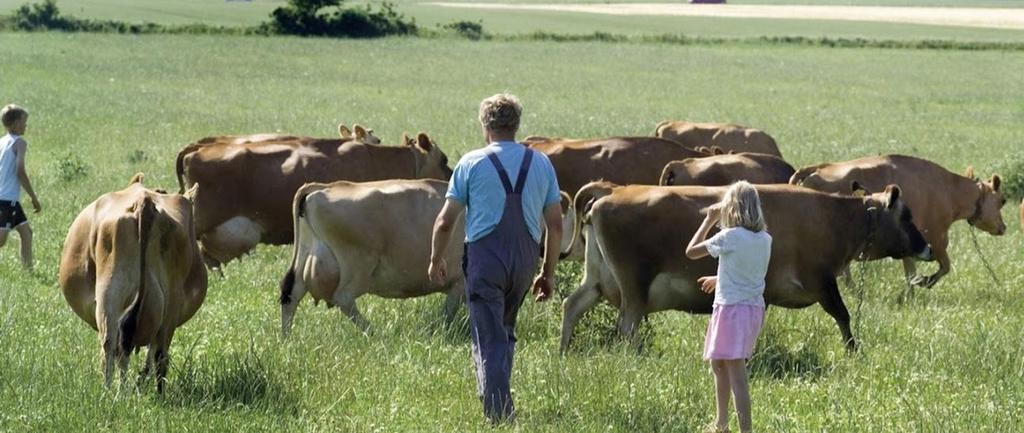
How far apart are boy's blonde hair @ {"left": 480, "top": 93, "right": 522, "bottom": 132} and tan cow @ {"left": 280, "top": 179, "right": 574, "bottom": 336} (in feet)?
10.6

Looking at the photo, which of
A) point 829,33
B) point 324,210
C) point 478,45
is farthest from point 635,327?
point 829,33

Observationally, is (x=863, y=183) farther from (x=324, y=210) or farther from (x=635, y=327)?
(x=324, y=210)

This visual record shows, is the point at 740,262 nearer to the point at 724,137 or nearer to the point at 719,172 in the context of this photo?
the point at 719,172

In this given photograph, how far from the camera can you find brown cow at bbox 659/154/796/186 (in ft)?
47.6

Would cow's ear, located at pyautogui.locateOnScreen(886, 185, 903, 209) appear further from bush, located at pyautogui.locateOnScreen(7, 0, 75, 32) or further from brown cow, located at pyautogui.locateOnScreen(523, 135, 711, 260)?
bush, located at pyautogui.locateOnScreen(7, 0, 75, 32)

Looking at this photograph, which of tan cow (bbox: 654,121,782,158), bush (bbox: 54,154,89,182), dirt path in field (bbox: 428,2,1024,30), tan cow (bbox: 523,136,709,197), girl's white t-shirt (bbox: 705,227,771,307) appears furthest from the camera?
dirt path in field (bbox: 428,2,1024,30)

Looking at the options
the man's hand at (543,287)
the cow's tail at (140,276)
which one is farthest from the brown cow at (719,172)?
the cow's tail at (140,276)

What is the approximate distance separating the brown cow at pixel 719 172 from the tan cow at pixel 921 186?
1.02 ft

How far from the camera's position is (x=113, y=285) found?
26.8ft

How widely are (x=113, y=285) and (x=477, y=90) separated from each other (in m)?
37.9

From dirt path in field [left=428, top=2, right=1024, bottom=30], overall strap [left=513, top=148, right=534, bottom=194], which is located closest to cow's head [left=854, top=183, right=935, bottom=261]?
overall strap [left=513, top=148, right=534, bottom=194]

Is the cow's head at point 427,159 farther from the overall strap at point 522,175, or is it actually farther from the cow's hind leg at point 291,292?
the overall strap at point 522,175

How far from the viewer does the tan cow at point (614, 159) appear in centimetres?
1600

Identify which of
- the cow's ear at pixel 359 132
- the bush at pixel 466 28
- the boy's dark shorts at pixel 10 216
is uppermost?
the cow's ear at pixel 359 132
